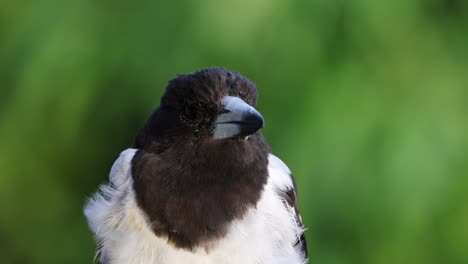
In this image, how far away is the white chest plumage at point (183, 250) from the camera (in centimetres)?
206

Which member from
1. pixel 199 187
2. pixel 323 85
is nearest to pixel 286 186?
pixel 199 187

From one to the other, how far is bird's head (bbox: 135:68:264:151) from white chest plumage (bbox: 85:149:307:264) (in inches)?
6.2

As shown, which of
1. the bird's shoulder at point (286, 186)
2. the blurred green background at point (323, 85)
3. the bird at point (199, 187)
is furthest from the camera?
the blurred green background at point (323, 85)

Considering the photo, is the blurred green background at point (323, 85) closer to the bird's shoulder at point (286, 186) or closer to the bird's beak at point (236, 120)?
the bird's shoulder at point (286, 186)

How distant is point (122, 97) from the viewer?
104 inches

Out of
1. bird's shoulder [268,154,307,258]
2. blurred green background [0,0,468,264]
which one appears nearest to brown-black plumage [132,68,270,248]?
bird's shoulder [268,154,307,258]

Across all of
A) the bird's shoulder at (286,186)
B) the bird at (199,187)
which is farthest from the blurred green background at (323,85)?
the bird at (199,187)

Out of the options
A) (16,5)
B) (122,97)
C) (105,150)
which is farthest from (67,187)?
(16,5)

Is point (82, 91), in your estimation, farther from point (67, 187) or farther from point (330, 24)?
point (330, 24)

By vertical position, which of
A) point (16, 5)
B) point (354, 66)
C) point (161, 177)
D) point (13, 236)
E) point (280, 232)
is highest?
point (16, 5)

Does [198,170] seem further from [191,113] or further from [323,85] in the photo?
[323,85]

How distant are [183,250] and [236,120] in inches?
12.8

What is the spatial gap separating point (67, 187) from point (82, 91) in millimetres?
350

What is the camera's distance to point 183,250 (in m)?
2.05
